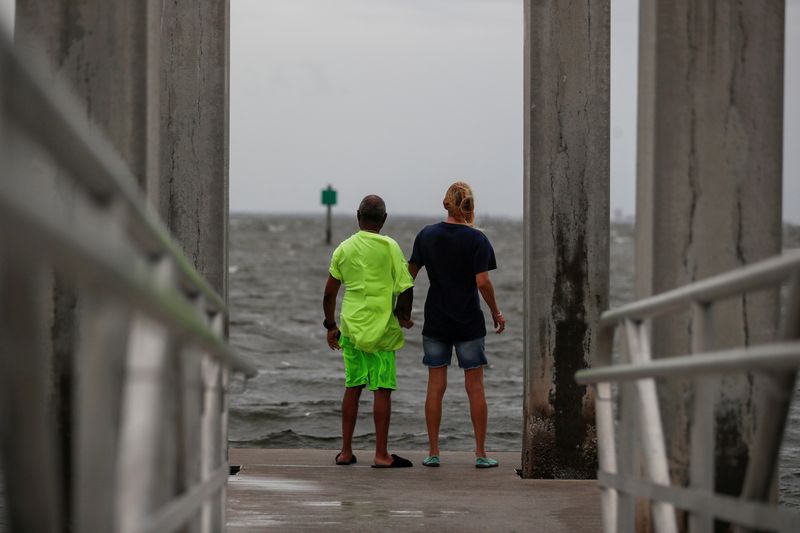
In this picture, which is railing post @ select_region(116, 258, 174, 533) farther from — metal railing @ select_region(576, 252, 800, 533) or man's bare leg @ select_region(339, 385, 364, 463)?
man's bare leg @ select_region(339, 385, 364, 463)

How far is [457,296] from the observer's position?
7.59 meters

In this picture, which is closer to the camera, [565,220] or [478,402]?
[565,220]

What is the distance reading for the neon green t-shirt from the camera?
7531 mm

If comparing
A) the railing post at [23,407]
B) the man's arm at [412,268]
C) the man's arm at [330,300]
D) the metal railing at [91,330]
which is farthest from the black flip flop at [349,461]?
the railing post at [23,407]

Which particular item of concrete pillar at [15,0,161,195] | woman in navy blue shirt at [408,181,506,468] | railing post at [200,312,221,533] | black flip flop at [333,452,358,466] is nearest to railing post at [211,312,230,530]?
railing post at [200,312,221,533]

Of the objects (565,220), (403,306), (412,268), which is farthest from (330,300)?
(565,220)

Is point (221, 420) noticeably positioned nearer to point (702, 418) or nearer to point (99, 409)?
point (702, 418)

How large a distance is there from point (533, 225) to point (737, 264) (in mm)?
2858

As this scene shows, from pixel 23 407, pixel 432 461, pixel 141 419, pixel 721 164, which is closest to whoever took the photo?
pixel 23 407

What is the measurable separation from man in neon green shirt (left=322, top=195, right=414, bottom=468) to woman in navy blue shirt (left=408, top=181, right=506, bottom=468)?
16cm

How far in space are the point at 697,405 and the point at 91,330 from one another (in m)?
2.32

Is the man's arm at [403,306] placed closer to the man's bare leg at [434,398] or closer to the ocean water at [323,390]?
the man's bare leg at [434,398]

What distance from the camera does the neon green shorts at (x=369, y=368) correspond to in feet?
25.0

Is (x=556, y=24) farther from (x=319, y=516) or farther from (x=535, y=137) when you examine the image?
(x=319, y=516)
